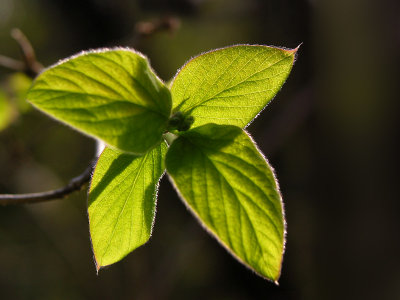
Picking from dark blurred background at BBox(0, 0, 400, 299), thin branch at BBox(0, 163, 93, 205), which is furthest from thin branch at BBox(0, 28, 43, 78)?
thin branch at BBox(0, 163, 93, 205)

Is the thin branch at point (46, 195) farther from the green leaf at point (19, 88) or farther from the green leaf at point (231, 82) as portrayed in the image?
the green leaf at point (19, 88)

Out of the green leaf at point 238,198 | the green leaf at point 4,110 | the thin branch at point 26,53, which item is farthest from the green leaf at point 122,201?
the green leaf at point 4,110

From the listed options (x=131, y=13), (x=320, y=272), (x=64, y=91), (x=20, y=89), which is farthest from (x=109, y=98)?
(x=131, y=13)

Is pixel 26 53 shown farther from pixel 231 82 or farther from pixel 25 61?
pixel 231 82

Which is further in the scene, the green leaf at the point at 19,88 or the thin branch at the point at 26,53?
the green leaf at the point at 19,88

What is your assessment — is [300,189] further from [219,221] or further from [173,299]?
[173,299]

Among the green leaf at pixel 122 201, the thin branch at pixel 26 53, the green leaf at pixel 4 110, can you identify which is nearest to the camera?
the green leaf at pixel 122 201

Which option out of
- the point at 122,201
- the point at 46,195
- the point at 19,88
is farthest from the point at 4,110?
the point at 122,201
